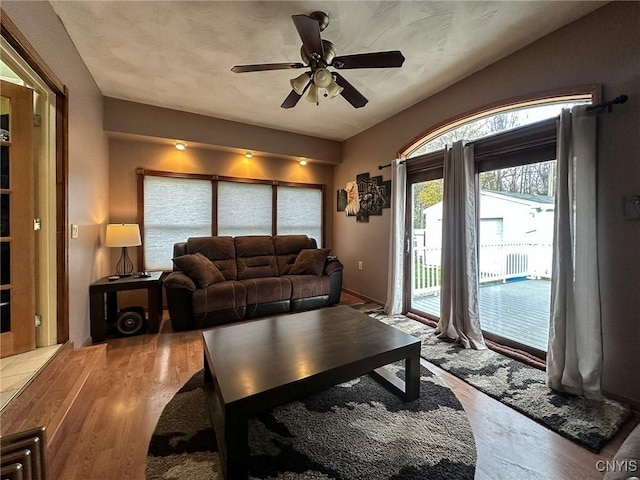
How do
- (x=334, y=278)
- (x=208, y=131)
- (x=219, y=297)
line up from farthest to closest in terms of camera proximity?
1. (x=334, y=278)
2. (x=208, y=131)
3. (x=219, y=297)

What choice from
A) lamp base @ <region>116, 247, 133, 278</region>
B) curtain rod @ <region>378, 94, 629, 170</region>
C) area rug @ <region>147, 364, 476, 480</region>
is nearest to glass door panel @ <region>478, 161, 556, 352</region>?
curtain rod @ <region>378, 94, 629, 170</region>

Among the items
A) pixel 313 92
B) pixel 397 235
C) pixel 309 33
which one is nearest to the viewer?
pixel 309 33

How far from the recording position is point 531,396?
1920 millimetres

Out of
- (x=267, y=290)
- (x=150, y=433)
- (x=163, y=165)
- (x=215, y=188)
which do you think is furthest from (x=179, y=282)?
(x=163, y=165)

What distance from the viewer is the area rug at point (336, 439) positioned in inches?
53.0

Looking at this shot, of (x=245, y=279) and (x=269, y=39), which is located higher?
(x=269, y=39)

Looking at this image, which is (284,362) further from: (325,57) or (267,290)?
(325,57)

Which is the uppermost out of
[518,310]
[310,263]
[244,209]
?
[244,209]

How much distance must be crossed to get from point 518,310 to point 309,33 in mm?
3051

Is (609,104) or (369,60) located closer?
(609,104)

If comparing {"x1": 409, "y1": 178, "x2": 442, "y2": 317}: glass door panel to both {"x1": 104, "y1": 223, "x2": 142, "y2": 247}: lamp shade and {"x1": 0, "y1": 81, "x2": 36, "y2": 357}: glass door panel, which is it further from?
{"x1": 0, "y1": 81, "x2": 36, "y2": 357}: glass door panel

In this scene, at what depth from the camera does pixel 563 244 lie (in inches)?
80.2

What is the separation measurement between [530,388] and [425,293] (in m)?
1.83

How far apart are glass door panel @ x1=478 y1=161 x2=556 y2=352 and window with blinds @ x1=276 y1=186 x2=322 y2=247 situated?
2893 mm
